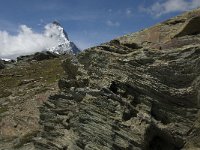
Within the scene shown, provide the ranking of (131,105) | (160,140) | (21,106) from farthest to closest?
(21,106) → (160,140) → (131,105)

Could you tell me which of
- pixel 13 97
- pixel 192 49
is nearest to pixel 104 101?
pixel 192 49

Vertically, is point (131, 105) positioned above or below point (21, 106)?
above

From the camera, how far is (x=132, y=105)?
28953mm

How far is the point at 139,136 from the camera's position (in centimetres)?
2744

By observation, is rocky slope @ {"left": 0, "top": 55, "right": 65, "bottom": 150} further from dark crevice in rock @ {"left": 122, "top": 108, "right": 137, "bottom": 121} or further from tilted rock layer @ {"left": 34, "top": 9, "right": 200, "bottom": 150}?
dark crevice in rock @ {"left": 122, "top": 108, "right": 137, "bottom": 121}

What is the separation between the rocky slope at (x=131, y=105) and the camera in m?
27.6

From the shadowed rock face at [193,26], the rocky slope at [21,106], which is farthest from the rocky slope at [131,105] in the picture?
the rocky slope at [21,106]

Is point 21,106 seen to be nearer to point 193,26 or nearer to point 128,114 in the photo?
point 128,114

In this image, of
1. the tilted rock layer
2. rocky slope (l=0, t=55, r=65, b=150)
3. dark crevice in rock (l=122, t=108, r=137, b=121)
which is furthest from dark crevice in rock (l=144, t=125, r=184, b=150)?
rocky slope (l=0, t=55, r=65, b=150)

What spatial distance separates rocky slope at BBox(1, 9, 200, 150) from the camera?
1085 inches

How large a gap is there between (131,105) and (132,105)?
0.19m

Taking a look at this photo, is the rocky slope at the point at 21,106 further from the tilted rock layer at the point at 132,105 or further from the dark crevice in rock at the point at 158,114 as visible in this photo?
the dark crevice in rock at the point at 158,114

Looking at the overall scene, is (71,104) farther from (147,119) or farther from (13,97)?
(13,97)

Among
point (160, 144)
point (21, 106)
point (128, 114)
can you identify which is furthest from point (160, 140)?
point (21, 106)
